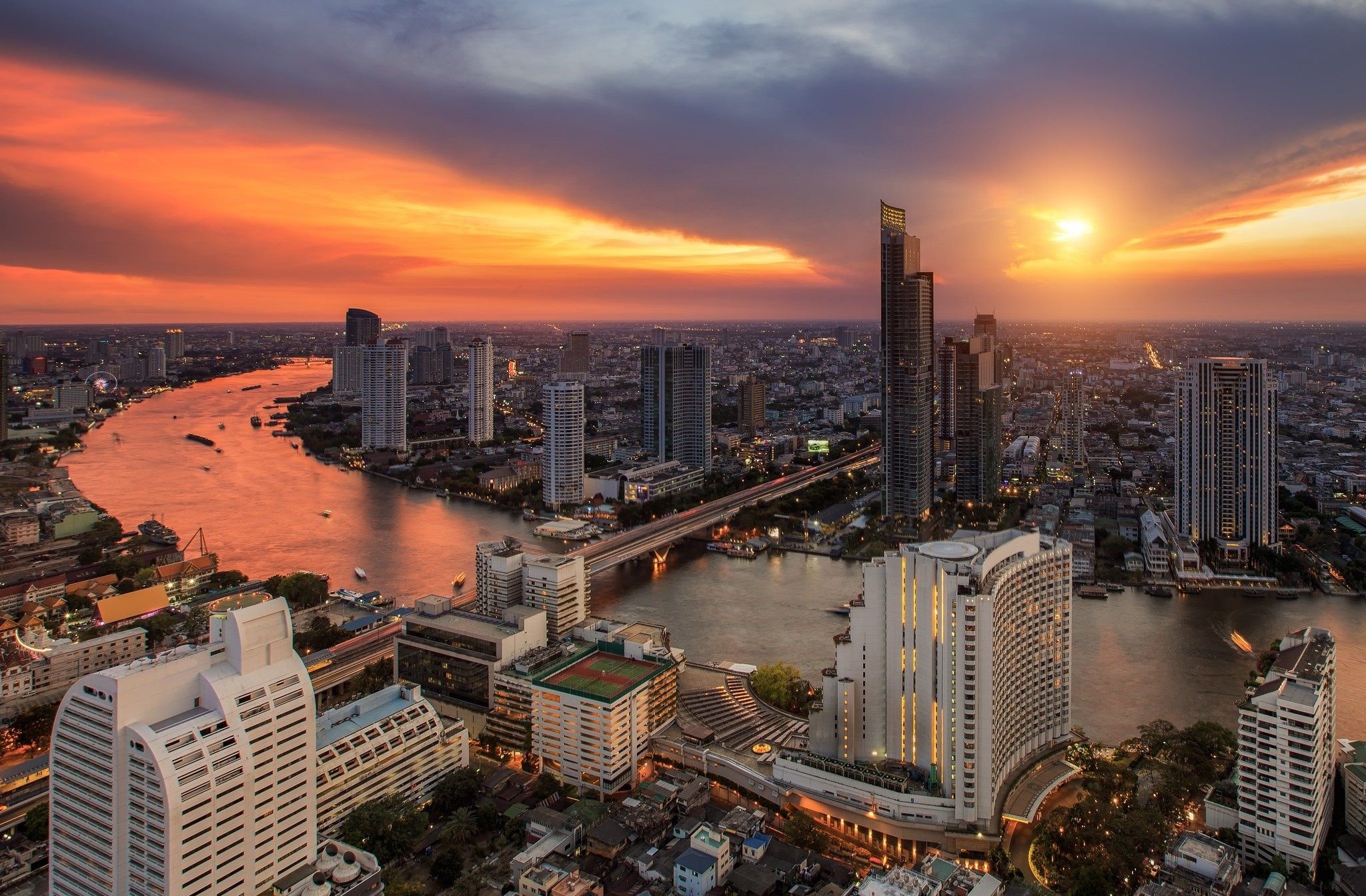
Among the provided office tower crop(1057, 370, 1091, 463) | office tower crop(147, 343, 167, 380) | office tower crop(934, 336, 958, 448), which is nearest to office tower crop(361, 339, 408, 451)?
office tower crop(934, 336, 958, 448)

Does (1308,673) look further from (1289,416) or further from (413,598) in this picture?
(1289,416)

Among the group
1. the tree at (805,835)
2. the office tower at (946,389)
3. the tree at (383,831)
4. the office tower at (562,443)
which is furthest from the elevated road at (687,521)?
the tree at (805,835)

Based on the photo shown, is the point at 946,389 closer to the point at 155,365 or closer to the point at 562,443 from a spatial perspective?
the point at 562,443

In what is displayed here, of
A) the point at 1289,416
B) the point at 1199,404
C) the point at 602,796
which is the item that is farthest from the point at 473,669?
the point at 1289,416

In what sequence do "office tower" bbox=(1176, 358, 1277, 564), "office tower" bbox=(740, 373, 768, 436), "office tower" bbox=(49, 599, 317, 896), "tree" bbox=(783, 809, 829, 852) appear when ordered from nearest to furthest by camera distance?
"office tower" bbox=(49, 599, 317, 896)
"tree" bbox=(783, 809, 829, 852)
"office tower" bbox=(1176, 358, 1277, 564)
"office tower" bbox=(740, 373, 768, 436)

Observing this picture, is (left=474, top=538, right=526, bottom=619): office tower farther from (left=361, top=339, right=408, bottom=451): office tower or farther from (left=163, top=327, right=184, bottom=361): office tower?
(left=163, top=327, right=184, bottom=361): office tower

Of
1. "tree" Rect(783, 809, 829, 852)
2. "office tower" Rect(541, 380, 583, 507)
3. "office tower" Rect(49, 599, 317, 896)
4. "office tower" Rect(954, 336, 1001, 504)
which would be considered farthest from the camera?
"office tower" Rect(541, 380, 583, 507)
